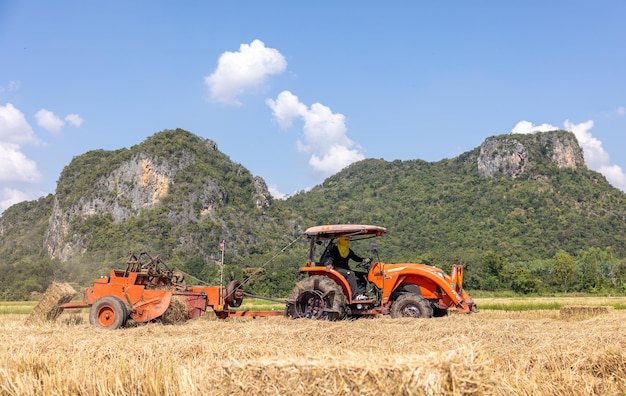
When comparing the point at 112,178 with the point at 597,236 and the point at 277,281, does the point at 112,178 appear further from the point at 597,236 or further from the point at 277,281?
the point at 597,236

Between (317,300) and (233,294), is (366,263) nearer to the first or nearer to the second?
(317,300)

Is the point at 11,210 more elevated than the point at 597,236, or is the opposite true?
the point at 11,210

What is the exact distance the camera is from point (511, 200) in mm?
85500

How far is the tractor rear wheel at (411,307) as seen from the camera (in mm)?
9773

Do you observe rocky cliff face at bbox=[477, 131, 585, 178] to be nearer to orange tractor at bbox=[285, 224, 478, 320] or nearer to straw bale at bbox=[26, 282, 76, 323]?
orange tractor at bbox=[285, 224, 478, 320]

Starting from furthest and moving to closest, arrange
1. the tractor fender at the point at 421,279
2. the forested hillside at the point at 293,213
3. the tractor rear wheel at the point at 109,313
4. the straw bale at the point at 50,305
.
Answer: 1. the forested hillside at the point at 293,213
2. the straw bale at the point at 50,305
3. the tractor fender at the point at 421,279
4. the tractor rear wheel at the point at 109,313

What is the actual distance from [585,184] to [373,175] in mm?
42015

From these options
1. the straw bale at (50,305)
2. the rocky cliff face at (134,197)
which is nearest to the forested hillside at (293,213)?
the rocky cliff face at (134,197)

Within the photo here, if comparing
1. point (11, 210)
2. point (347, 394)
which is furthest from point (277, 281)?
point (11, 210)

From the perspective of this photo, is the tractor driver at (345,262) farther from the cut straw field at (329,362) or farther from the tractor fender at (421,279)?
the cut straw field at (329,362)

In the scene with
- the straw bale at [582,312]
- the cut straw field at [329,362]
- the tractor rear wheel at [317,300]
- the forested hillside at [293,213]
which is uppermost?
the forested hillside at [293,213]

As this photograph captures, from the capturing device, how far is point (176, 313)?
10023 mm

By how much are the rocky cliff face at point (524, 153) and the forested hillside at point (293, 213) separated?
29 centimetres

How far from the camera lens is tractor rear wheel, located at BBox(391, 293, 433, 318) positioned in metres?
9.77
